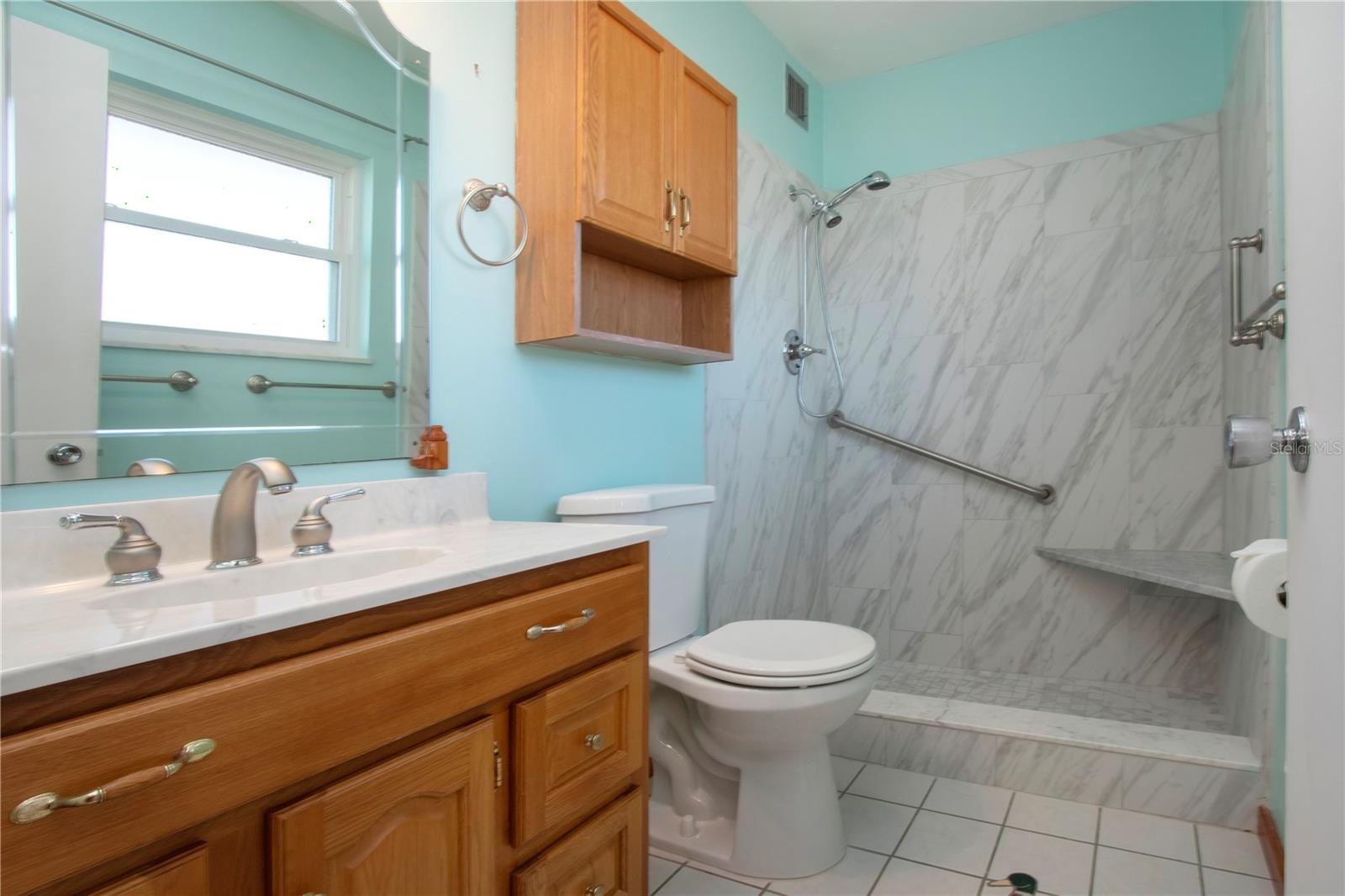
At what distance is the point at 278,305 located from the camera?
1.25 metres

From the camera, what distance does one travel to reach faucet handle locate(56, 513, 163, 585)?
0.95 m

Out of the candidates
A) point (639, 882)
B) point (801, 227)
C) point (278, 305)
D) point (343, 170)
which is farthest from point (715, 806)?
point (801, 227)

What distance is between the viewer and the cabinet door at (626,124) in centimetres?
158

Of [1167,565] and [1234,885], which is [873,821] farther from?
[1167,565]

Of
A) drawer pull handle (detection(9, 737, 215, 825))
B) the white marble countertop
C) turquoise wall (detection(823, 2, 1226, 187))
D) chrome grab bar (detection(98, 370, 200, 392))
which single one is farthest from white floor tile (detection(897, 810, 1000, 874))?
turquoise wall (detection(823, 2, 1226, 187))

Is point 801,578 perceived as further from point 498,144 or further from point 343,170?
point 343,170

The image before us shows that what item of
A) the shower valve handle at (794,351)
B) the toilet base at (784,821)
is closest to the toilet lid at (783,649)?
the toilet base at (784,821)

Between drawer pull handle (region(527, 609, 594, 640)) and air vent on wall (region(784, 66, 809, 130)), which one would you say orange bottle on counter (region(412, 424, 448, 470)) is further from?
air vent on wall (region(784, 66, 809, 130))

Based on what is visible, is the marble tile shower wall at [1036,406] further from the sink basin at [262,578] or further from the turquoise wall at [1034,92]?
the sink basin at [262,578]

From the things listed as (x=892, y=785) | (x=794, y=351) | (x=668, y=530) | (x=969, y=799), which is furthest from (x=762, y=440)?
(x=969, y=799)

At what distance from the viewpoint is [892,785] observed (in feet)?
6.93

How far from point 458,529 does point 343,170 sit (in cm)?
68

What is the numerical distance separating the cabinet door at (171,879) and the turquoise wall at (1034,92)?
306 centimetres

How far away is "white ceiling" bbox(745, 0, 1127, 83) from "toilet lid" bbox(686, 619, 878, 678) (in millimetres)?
2085
